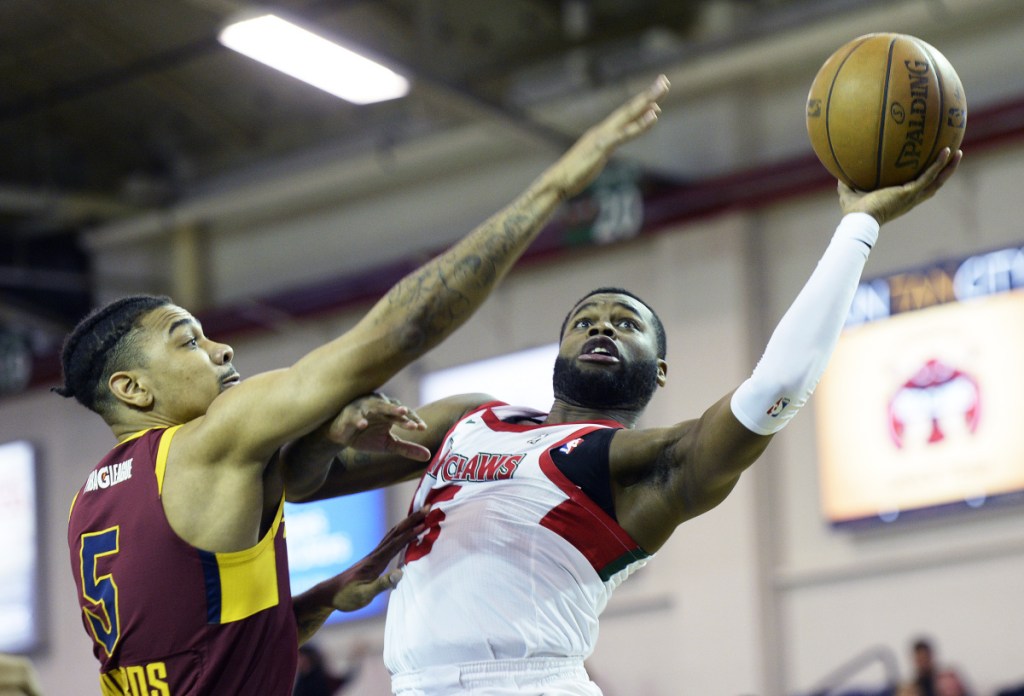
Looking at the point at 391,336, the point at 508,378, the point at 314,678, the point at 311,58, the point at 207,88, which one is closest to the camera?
the point at 391,336

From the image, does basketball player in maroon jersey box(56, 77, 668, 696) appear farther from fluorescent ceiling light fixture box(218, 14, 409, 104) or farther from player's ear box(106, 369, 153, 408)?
fluorescent ceiling light fixture box(218, 14, 409, 104)

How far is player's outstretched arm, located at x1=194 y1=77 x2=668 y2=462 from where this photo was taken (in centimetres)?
329

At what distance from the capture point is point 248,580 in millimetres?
3506

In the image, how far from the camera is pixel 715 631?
10648mm

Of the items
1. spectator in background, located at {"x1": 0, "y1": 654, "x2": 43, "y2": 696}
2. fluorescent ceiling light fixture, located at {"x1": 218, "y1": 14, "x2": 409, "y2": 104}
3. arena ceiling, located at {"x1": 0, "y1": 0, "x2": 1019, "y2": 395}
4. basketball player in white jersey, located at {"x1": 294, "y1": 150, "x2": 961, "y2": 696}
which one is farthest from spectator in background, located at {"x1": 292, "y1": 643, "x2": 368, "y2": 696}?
basketball player in white jersey, located at {"x1": 294, "y1": 150, "x2": 961, "y2": 696}

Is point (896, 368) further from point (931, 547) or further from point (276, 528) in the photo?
point (276, 528)

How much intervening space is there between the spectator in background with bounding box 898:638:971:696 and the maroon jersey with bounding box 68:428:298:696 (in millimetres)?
6414

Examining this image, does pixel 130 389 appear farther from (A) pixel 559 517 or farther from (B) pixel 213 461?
(A) pixel 559 517

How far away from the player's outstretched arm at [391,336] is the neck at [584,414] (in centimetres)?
Result: 87

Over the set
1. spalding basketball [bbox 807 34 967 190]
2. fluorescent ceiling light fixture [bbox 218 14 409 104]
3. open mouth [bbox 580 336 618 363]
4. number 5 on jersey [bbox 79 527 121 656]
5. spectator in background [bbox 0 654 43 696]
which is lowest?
spectator in background [bbox 0 654 43 696]

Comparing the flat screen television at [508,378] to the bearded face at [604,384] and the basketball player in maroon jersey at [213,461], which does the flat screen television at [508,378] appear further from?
the basketball player in maroon jersey at [213,461]

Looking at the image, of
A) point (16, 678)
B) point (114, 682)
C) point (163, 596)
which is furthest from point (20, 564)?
point (163, 596)

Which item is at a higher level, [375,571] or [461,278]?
[461,278]

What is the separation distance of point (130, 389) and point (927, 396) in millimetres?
7226
